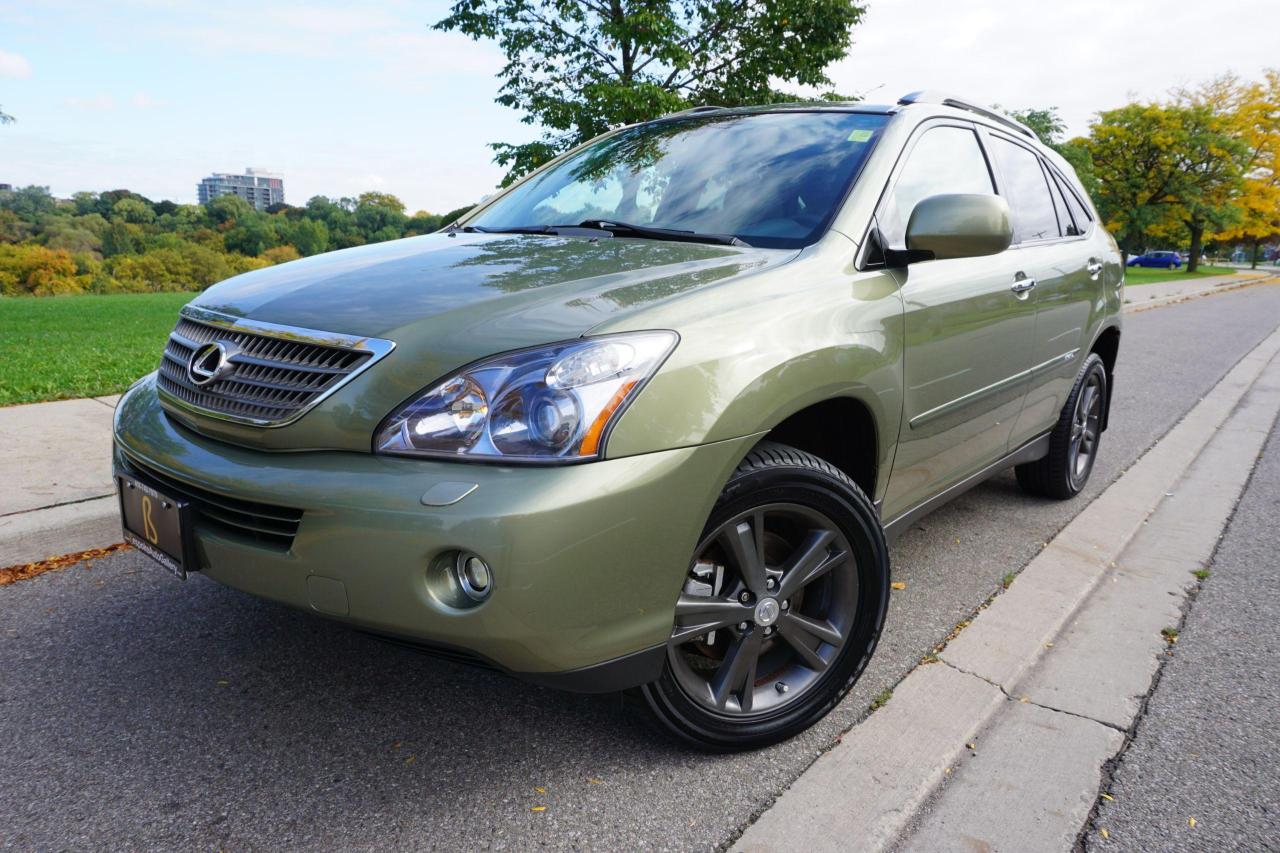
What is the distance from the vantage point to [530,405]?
182cm

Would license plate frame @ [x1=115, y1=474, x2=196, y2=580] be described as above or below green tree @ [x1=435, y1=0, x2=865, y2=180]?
below

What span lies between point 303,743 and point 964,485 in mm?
2372

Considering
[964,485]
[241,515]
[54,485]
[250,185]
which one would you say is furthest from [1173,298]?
[250,185]

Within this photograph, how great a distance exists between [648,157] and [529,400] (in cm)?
173

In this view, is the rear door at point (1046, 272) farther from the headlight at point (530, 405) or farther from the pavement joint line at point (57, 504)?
the pavement joint line at point (57, 504)

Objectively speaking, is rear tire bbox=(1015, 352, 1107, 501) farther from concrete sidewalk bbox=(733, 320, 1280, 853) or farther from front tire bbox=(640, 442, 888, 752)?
front tire bbox=(640, 442, 888, 752)

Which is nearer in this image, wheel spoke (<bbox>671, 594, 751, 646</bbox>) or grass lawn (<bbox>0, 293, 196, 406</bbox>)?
wheel spoke (<bbox>671, 594, 751, 646</bbox>)

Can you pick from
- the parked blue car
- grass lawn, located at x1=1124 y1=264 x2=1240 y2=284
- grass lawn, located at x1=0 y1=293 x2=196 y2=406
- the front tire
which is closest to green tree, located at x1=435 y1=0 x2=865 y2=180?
grass lawn, located at x1=0 y1=293 x2=196 y2=406

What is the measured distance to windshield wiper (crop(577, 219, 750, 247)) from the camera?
2.68 metres

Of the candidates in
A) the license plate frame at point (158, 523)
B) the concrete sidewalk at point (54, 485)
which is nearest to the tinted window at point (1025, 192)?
the license plate frame at point (158, 523)

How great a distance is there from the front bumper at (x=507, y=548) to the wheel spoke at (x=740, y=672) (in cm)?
33

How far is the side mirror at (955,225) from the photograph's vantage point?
2533 millimetres

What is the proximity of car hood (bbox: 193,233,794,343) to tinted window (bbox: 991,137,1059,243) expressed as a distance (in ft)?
5.35

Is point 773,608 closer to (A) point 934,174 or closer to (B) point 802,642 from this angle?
(B) point 802,642
